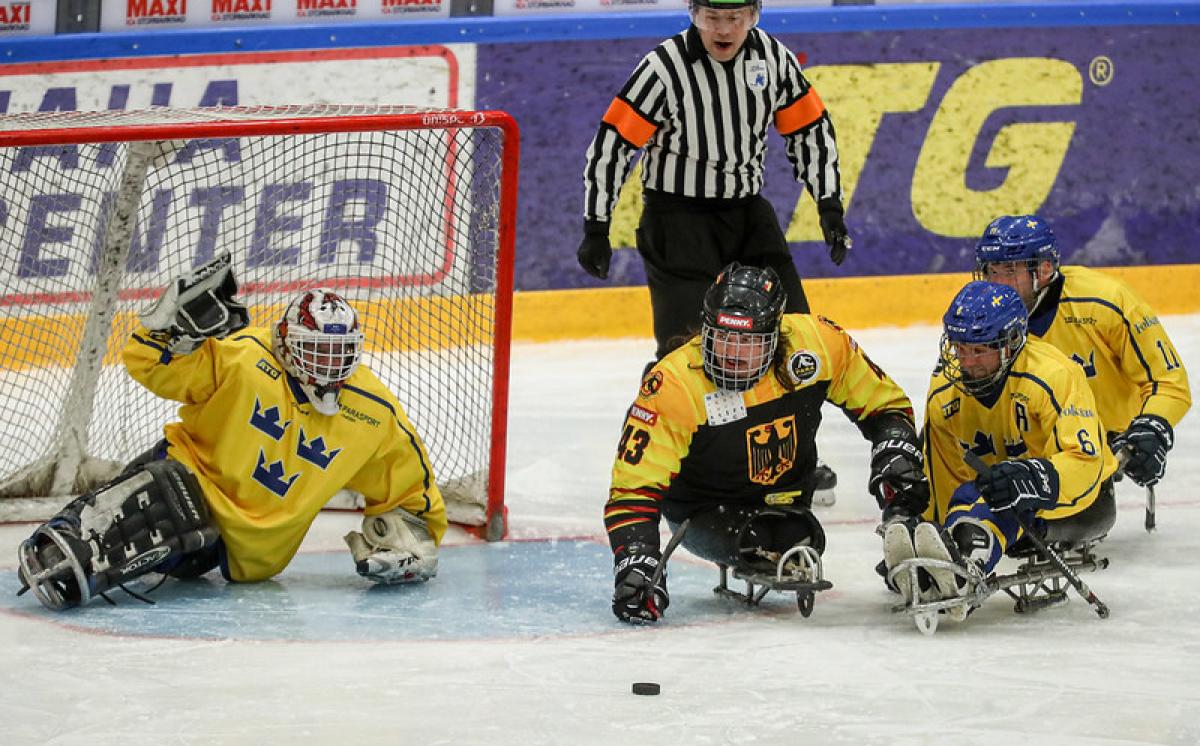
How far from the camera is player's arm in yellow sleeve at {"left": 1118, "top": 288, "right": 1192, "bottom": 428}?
4.67m

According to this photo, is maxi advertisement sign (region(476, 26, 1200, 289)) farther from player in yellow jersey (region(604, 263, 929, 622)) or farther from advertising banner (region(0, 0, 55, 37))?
player in yellow jersey (region(604, 263, 929, 622))

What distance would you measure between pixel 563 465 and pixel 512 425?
1.82 feet

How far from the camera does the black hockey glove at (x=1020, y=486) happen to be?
3840mm

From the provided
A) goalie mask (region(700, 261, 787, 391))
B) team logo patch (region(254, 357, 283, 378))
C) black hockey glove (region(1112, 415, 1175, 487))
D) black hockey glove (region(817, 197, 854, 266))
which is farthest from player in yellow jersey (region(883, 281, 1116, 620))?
team logo patch (region(254, 357, 283, 378))

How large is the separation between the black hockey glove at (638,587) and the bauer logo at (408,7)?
4.20m

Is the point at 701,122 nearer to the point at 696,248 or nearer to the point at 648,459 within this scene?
the point at 696,248

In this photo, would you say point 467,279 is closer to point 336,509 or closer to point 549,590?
point 336,509

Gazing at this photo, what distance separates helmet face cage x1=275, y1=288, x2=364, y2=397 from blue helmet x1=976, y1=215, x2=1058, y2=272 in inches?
61.9

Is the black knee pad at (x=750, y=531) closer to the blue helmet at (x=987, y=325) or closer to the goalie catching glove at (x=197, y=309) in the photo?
the blue helmet at (x=987, y=325)

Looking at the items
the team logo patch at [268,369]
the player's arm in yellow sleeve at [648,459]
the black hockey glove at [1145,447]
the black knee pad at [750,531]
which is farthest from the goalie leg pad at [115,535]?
the black hockey glove at [1145,447]

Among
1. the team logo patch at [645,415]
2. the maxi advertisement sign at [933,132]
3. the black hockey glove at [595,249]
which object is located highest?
the maxi advertisement sign at [933,132]

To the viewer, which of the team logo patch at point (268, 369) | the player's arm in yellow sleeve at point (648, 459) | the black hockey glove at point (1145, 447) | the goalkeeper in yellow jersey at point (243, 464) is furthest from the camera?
the black hockey glove at point (1145, 447)

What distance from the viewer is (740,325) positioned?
388 centimetres

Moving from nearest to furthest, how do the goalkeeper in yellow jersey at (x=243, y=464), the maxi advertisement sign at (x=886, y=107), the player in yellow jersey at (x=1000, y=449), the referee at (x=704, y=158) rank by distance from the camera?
the player in yellow jersey at (x=1000, y=449), the goalkeeper in yellow jersey at (x=243, y=464), the referee at (x=704, y=158), the maxi advertisement sign at (x=886, y=107)
